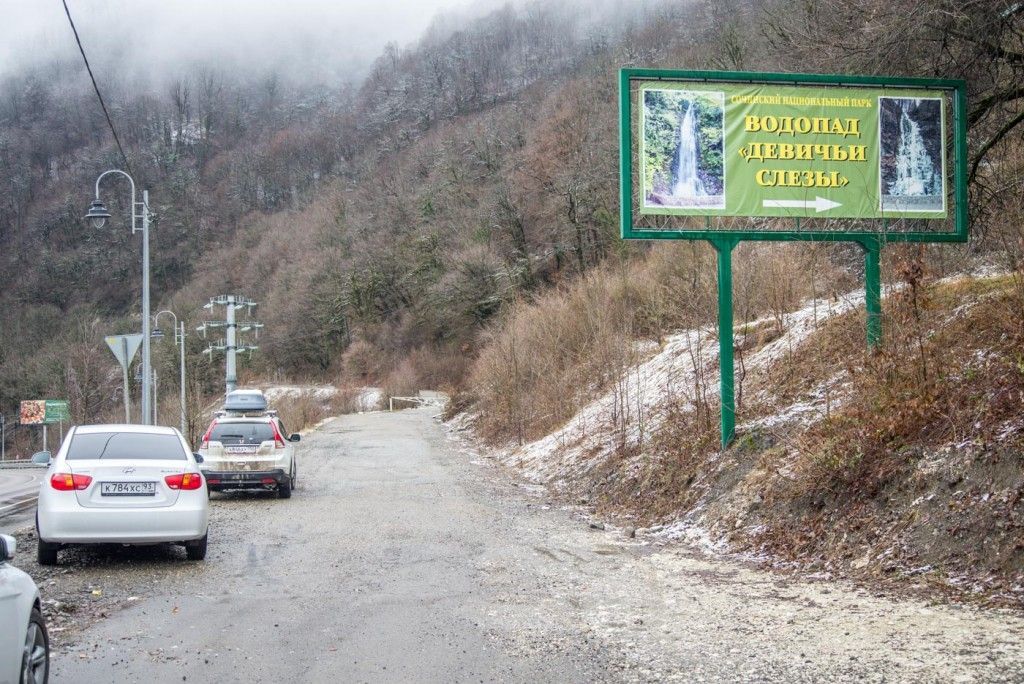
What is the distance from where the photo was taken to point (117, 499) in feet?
35.1

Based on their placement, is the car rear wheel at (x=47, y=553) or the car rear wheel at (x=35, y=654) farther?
the car rear wheel at (x=47, y=553)

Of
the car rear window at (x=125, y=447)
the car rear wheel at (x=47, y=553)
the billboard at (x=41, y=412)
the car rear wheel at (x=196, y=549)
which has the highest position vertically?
the car rear window at (x=125, y=447)

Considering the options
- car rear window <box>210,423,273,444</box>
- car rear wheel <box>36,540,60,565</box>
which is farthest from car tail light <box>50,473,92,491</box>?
car rear window <box>210,423,273,444</box>

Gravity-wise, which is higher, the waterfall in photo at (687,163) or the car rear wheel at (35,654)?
the waterfall in photo at (687,163)

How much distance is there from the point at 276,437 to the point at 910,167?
11837 mm

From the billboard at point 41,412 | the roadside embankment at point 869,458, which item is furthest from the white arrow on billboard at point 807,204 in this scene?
the billboard at point 41,412

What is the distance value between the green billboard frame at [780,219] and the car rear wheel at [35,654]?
9982 mm

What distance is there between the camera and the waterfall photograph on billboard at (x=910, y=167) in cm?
1419

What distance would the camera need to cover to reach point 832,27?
14320 millimetres

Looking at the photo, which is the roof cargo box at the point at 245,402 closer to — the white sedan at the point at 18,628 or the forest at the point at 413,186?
the forest at the point at 413,186

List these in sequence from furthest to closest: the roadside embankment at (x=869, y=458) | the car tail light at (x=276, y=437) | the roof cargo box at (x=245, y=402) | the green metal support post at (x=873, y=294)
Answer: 1. the roof cargo box at (x=245, y=402)
2. the car tail light at (x=276, y=437)
3. the green metal support post at (x=873, y=294)
4. the roadside embankment at (x=869, y=458)

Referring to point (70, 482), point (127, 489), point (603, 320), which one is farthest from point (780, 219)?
point (603, 320)

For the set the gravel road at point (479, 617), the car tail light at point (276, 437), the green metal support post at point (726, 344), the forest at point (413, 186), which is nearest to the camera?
the gravel road at point (479, 617)

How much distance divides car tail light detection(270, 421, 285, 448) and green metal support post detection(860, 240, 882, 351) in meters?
10.7
